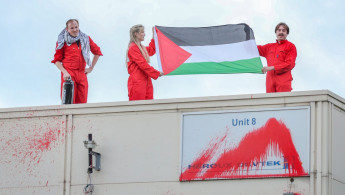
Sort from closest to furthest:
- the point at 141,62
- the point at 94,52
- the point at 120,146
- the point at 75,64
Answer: the point at 120,146 < the point at 141,62 < the point at 75,64 < the point at 94,52

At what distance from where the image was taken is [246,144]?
1833cm

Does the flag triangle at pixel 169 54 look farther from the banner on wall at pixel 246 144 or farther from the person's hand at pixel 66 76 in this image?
the banner on wall at pixel 246 144

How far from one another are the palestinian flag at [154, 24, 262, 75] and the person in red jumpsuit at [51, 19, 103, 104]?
147 centimetres

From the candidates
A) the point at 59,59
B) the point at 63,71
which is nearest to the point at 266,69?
the point at 63,71

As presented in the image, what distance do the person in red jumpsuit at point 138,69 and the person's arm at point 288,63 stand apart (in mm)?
2216

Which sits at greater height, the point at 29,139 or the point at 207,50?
the point at 207,50

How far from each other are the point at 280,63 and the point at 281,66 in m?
0.20

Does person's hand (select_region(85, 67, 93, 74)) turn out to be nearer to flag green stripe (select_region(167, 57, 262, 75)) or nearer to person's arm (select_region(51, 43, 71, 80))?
person's arm (select_region(51, 43, 71, 80))

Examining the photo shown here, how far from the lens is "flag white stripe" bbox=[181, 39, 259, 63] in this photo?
67.8 ft

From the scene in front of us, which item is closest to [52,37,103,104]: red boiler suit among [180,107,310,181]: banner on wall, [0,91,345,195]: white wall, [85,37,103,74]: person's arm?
[85,37,103,74]: person's arm

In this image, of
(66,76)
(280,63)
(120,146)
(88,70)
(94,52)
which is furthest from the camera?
(94,52)

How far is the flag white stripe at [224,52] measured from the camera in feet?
67.8

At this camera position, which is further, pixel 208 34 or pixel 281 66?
pixel 208 34

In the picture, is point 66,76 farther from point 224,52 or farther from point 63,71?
point 224,52
